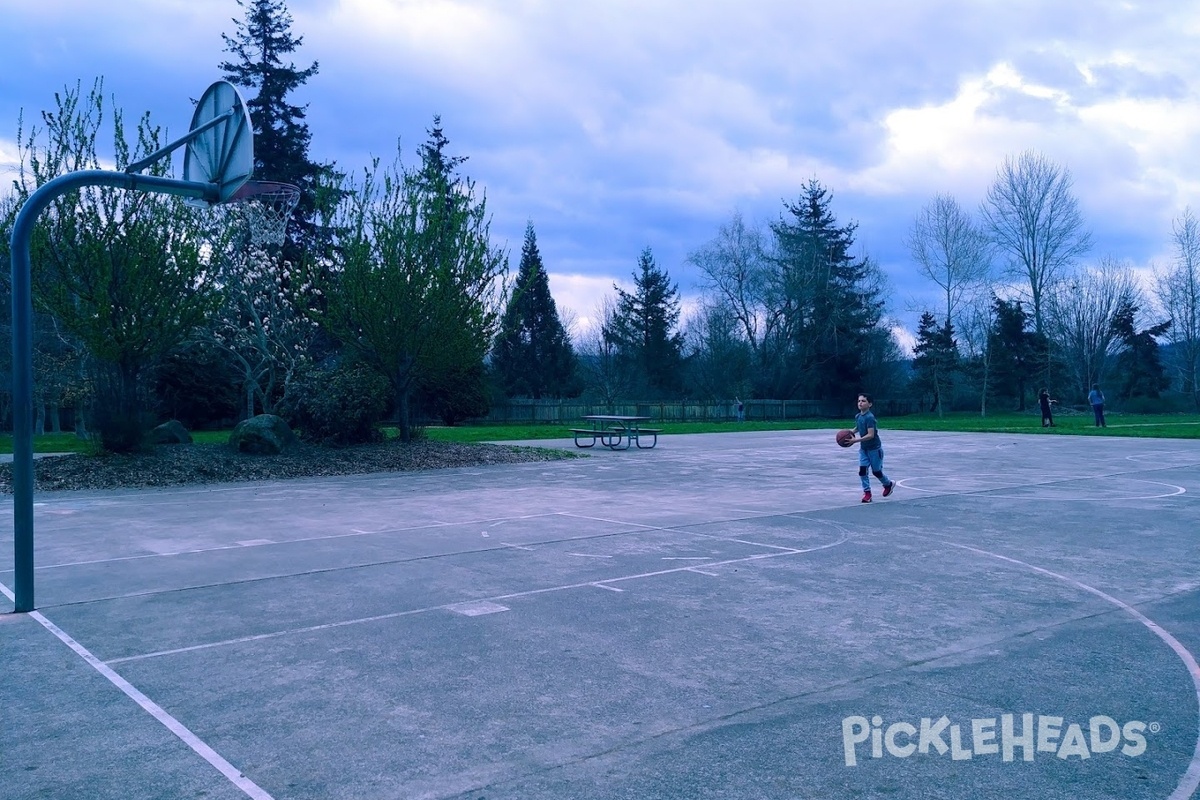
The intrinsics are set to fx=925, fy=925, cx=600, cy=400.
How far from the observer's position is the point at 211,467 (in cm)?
2058

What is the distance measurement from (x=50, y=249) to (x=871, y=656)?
20.4m

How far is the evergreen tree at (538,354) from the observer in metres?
63.1

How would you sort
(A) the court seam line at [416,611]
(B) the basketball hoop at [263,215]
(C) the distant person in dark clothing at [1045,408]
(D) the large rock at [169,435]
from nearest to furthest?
(A) the court seam line at [416,611], (D) the large rock at [169,435], (B) the basketball hoop at [263,215], (C) the distant person in dark clothing at [1045,408]

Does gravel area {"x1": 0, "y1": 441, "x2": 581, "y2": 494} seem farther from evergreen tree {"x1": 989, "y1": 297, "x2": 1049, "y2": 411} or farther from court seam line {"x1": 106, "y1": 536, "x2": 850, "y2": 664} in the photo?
evergreen tree {"x1": 989, "y1": 297, "x2": 1049, "y2": 411}

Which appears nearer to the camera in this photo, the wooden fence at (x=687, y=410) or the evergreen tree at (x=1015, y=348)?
the wooden fence at (x=687, y=410)

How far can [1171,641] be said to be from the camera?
6.78 meters

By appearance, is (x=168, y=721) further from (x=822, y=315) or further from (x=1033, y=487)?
(x=822, y=315)

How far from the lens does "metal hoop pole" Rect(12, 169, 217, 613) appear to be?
8.03 metres

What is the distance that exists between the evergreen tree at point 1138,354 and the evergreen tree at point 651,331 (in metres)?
33.5

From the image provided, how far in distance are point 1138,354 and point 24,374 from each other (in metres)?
77.2

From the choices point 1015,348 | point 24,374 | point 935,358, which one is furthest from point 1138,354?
point 24,374

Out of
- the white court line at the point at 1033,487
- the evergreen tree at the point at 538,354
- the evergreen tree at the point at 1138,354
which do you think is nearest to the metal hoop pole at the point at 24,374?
the white court line at the point at 1033,487

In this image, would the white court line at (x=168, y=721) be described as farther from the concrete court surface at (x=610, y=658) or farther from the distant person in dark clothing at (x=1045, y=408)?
the distant person in dark clothing at (x=1045, y=408)

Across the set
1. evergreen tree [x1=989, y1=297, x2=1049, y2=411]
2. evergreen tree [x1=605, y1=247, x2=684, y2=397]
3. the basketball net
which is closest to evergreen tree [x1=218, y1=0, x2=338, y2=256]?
the basketball net
